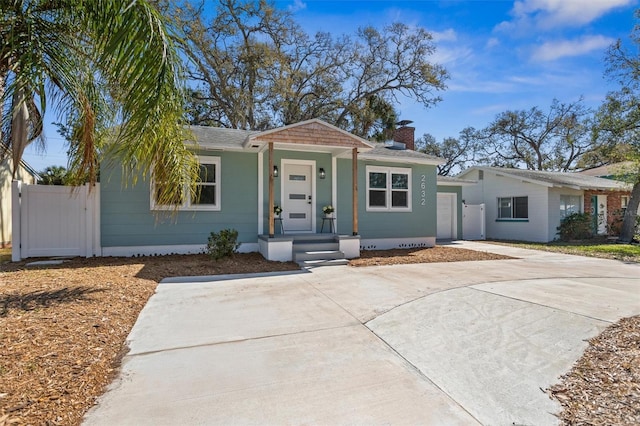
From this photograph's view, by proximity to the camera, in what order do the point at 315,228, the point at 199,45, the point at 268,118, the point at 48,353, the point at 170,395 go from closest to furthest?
1. the point at 170,395
2. the point at 48,353
3. the point at 315,228
4. the point at 199,45
5. the point at 268,118

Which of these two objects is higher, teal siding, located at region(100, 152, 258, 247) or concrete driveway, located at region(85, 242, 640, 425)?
teal siding, located at region(100, 152, 258, 247)

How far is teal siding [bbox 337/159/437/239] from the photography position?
10422mm

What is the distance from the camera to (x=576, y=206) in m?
15.7

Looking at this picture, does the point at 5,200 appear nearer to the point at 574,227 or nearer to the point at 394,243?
the point at 394,243

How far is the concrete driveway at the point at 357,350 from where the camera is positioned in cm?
231

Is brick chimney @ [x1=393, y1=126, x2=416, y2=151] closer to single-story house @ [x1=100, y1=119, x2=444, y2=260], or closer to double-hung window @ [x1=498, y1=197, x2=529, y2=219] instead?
single-story house @ [x1=100, y1=119, x2=444, y2=260]

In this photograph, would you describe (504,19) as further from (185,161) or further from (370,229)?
(185,161)

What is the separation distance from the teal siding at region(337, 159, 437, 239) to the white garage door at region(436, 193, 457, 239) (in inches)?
133

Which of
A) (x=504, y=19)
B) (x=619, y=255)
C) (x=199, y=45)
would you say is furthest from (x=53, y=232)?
(x=619, y=255)

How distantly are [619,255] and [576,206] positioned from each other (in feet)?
21.1

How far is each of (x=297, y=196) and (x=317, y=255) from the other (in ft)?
7.72

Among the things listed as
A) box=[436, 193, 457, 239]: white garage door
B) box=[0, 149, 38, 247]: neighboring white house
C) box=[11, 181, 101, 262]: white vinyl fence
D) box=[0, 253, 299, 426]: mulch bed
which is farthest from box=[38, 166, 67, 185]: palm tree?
box=[436, 193, 457, 239]: white garage door

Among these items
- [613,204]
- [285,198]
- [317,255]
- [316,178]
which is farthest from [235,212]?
[613,204]

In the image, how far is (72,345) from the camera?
3178mm
